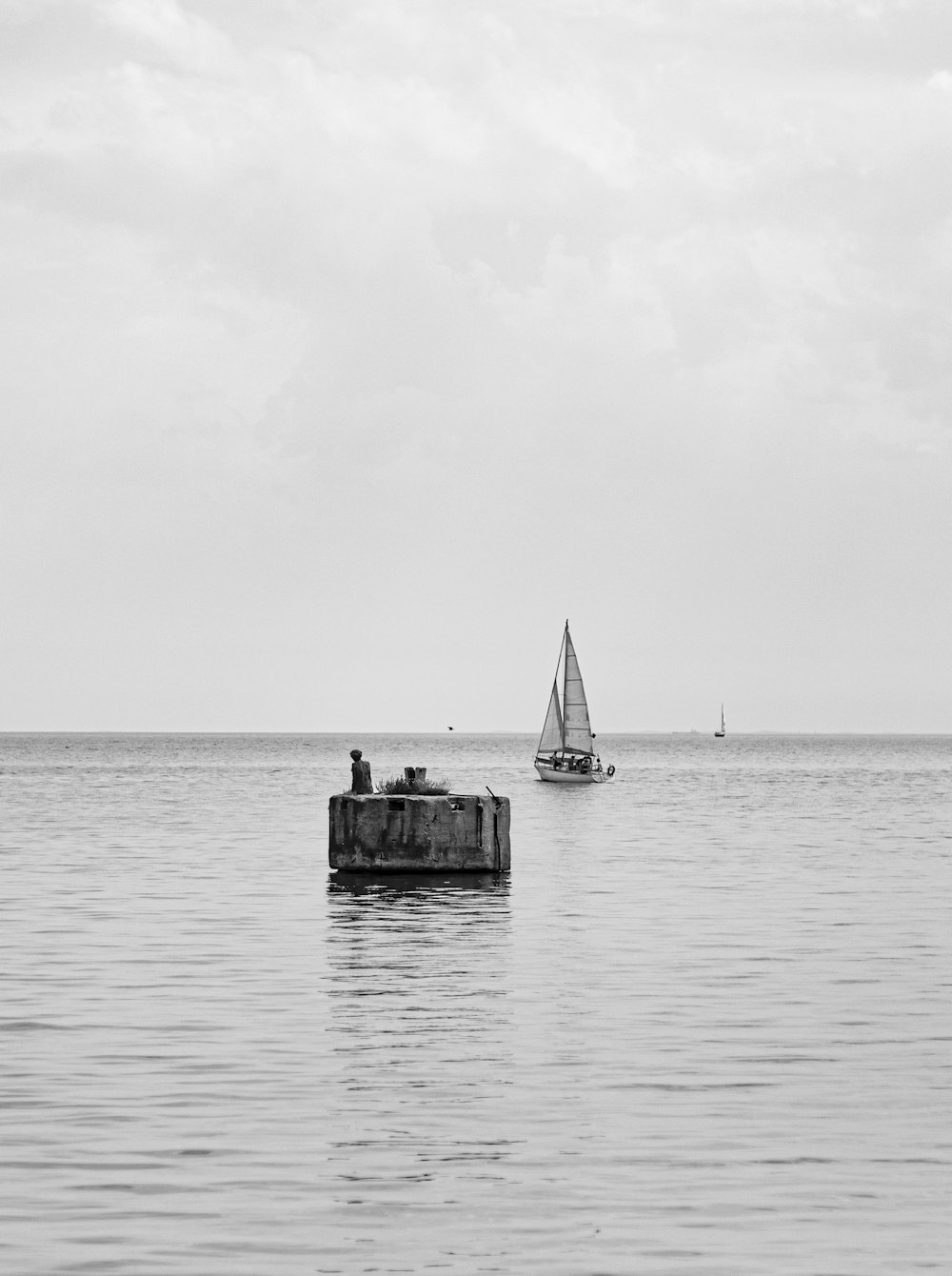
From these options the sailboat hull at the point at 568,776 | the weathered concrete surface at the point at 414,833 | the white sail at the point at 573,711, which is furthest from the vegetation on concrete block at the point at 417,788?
the white sail at the point at 573,711

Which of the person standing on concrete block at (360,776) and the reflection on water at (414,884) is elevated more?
the person standing on concrete block at (360,776)

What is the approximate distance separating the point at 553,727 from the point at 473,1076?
105864 mm

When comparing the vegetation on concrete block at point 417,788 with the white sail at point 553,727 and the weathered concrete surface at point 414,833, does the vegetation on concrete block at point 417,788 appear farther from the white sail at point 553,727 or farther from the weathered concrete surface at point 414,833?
the white sail at point 553,727

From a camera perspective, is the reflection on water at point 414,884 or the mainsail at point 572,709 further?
the mainsail at point 572,709

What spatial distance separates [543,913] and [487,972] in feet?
30.4

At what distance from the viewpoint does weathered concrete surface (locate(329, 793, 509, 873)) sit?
39.1 m

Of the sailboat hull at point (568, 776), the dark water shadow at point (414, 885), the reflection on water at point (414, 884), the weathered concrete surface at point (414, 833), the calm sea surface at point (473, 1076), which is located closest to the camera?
the calm sea surface at point (473, 1076)

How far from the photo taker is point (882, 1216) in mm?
12680

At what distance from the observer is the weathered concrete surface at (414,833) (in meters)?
39.1

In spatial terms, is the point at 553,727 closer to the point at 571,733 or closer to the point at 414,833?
the point at 571,733

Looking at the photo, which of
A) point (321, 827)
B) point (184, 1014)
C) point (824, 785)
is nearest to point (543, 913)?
point (184, 1014)

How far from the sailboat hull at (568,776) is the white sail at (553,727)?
85.3 inches

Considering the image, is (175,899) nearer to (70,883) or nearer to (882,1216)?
(70,883)

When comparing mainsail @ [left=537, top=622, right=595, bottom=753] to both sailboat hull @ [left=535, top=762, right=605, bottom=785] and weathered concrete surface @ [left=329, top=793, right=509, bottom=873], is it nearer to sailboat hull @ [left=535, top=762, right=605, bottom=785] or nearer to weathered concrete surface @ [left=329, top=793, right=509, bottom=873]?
sailboat hull @ [left=535, top=762, right=605, bottom=785]
